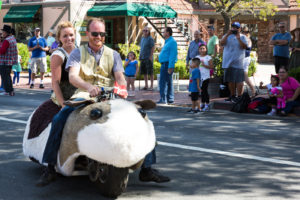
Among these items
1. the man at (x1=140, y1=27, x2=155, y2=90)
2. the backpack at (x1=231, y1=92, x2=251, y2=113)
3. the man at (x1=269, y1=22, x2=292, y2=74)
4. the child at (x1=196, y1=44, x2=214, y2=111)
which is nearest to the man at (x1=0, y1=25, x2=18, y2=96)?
the man at (x1=140, y1=27, x2=155, y2=90)

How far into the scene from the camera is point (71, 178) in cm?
599

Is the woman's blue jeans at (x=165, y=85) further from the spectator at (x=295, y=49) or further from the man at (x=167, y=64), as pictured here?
the spectator at (x=295, y=49)

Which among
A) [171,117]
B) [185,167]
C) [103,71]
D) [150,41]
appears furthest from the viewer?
[150,41]

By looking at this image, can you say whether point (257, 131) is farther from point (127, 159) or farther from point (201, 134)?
point (127, 159)

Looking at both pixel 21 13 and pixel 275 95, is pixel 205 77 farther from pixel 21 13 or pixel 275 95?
pixel 21 13

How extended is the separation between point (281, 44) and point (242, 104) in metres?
3.11

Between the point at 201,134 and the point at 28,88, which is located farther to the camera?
the point at 28,88

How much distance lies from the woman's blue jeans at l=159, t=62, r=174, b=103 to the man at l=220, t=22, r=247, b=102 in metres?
1.49

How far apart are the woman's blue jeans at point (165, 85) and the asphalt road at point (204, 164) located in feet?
8.67

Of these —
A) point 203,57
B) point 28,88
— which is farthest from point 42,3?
point 203,57

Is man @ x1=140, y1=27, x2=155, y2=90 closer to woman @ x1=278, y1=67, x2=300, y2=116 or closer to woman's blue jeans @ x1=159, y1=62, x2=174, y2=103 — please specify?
woman's blue jeans @ x1=159, y1=62, x2=174, y2=103

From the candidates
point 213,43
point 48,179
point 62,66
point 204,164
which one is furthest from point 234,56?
point 48,179

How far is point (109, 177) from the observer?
4.99m

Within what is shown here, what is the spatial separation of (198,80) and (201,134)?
9.17ft
